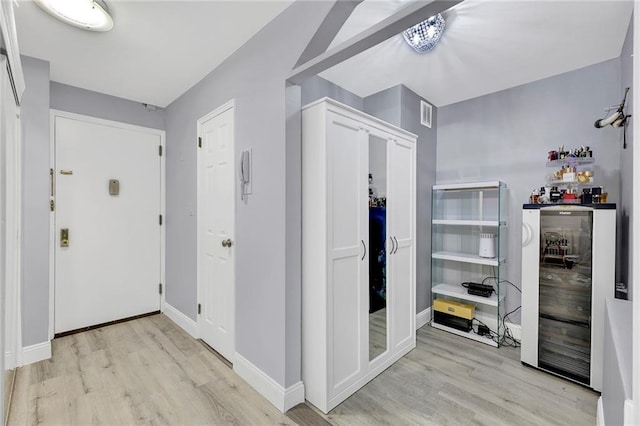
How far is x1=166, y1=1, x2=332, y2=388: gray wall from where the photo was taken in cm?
185

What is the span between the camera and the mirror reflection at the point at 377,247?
219cm

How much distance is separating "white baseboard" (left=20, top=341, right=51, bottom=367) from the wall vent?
13.5 ft

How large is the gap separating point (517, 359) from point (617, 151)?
1914mm

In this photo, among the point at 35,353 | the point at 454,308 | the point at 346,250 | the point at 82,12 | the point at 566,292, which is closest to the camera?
the point at 82,12

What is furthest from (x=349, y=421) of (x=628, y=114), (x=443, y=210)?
(x=628, y=114)

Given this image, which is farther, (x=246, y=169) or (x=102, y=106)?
(x=102, y=106)

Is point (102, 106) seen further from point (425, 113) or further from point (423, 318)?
point (423, 318)

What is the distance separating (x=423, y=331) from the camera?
3.04 meters

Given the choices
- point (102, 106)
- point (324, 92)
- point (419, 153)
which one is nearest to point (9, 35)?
point (102, 106)

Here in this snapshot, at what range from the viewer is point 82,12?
1832mm

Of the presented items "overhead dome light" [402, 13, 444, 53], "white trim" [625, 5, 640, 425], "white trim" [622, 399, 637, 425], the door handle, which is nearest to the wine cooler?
"overhead dome light" [402, 13, 444, 53]

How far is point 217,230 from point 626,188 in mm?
3107

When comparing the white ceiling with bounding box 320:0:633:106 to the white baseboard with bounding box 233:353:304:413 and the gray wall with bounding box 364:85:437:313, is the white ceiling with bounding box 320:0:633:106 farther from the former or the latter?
the white baseboard with bounding box 233:353:304:413

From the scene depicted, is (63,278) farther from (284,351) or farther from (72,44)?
(284,351)
